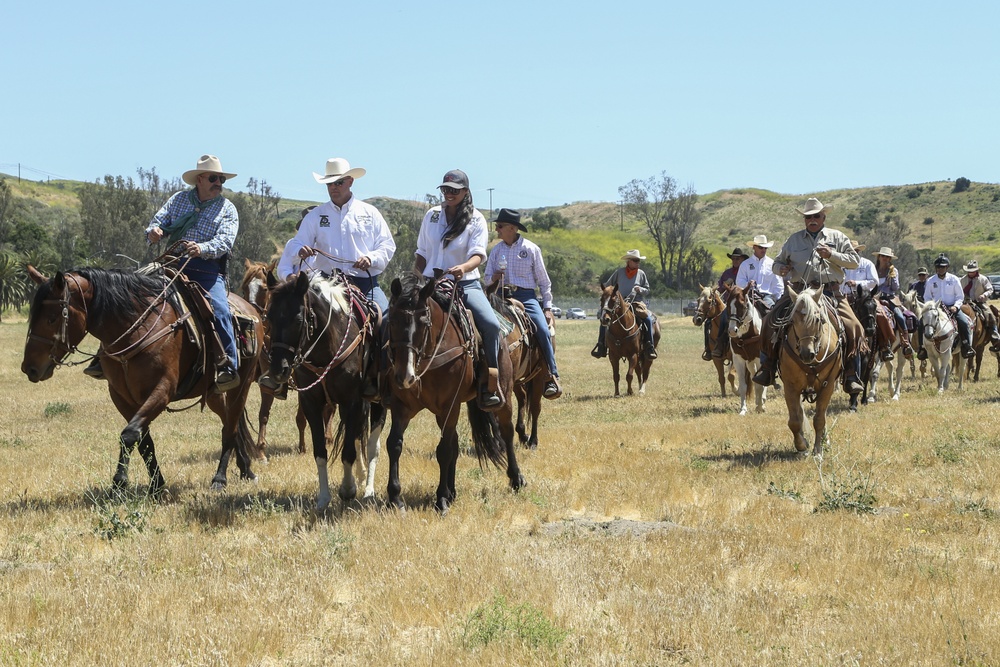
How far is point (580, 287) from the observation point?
10306 cm

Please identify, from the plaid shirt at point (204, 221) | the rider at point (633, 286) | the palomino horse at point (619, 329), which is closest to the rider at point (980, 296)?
the rider at point (633, 286)

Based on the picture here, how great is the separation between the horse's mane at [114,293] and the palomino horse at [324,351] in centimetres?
157

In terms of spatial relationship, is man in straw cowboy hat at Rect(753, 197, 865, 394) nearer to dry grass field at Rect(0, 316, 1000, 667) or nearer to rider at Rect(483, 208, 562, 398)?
dry grass field at Rect(0, 316, 1000, 667)

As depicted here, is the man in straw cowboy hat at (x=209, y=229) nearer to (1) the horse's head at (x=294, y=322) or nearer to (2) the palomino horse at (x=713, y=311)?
(1) the horse's head at (x=294, y=322)

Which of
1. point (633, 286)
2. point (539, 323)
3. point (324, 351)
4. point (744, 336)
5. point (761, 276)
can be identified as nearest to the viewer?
point (324, 351)

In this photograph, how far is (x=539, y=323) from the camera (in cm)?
1197

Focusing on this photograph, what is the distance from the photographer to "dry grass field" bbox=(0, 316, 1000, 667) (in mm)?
5320

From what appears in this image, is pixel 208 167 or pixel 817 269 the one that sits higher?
pixel 208 167

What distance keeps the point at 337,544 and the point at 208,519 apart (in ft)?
5.38

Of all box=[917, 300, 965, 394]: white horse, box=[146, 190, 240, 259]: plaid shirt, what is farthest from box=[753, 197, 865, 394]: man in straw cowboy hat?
box=[917, 300, 965, 394]: white horse

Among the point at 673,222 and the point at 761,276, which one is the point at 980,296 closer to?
the point at 761,276

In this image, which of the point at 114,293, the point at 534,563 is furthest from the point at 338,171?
the point at 534,563

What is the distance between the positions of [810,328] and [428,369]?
504 cm

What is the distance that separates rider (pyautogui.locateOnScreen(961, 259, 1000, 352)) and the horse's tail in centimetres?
1791
